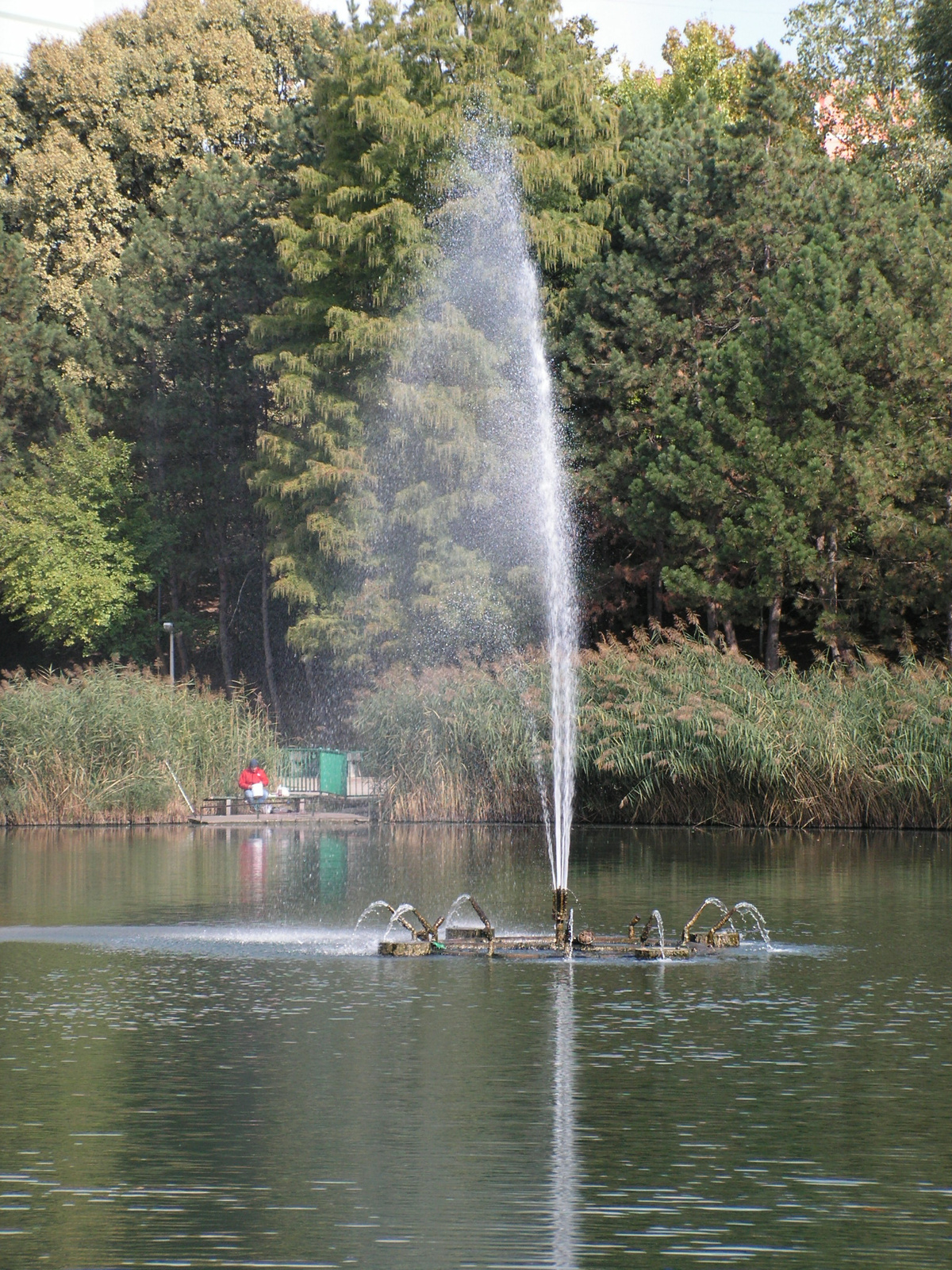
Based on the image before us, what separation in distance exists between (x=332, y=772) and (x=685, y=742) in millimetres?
8213

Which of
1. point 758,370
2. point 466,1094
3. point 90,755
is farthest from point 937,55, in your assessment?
point 466,1094

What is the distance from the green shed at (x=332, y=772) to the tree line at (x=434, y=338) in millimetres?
3146

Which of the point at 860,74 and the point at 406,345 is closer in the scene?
the point at 406,345

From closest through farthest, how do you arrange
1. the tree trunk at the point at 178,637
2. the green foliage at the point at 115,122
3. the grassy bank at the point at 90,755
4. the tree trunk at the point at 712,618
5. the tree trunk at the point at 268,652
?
the grassy bank at the point at 90,755 → the tree trunk at the point at 712,618 → the tree trunk at the point at 268,652 → the tree trunk at the point at 178,637 → the green foliage at the point at 115,122

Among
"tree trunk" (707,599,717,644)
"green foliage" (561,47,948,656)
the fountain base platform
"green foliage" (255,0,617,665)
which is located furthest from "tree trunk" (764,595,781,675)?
the fountain base platform

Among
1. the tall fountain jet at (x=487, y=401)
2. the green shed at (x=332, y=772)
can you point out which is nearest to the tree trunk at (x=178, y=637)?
the tall fountain jet at (x=487, y=401)

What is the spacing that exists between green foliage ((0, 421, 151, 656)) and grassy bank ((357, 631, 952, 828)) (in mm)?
18129

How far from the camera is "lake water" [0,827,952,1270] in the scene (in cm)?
730

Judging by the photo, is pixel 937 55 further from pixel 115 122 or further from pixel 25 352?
pixel 25 352

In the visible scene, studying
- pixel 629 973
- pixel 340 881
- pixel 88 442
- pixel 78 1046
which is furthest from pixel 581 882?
pixel 88 442

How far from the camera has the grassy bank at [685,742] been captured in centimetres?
2756

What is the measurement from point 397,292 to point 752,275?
7.85 metres

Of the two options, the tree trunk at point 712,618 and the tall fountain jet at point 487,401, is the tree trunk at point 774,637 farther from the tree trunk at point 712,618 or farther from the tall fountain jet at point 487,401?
the tall fountain jet at point 487,401

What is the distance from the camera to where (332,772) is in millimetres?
34250
